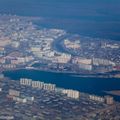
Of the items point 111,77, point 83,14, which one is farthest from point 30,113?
point 83,14

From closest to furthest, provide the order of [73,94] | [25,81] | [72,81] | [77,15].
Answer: [73,94], [25,81], [72,81], [77,15]

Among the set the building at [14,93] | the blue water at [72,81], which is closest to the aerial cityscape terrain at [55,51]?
the blue water at [72,81]

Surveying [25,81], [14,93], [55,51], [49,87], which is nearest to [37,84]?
[49,87]

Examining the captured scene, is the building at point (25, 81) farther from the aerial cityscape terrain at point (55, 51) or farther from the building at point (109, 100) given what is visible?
the building at point (109, 100)

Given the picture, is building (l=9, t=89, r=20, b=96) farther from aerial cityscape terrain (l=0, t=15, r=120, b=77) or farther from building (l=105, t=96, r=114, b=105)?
aerial cityscape terrain (l=0, t=15, r=120, b=77)

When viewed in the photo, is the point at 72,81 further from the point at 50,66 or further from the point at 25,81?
the point at 50,66

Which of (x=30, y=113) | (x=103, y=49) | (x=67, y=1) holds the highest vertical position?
(x=67, y=1)

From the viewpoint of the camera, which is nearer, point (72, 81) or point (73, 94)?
point (73, 94)

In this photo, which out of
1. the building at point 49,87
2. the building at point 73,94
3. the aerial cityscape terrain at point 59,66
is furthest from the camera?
the building at point 49,87

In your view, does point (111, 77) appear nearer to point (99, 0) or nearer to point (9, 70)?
point (9, 70)
